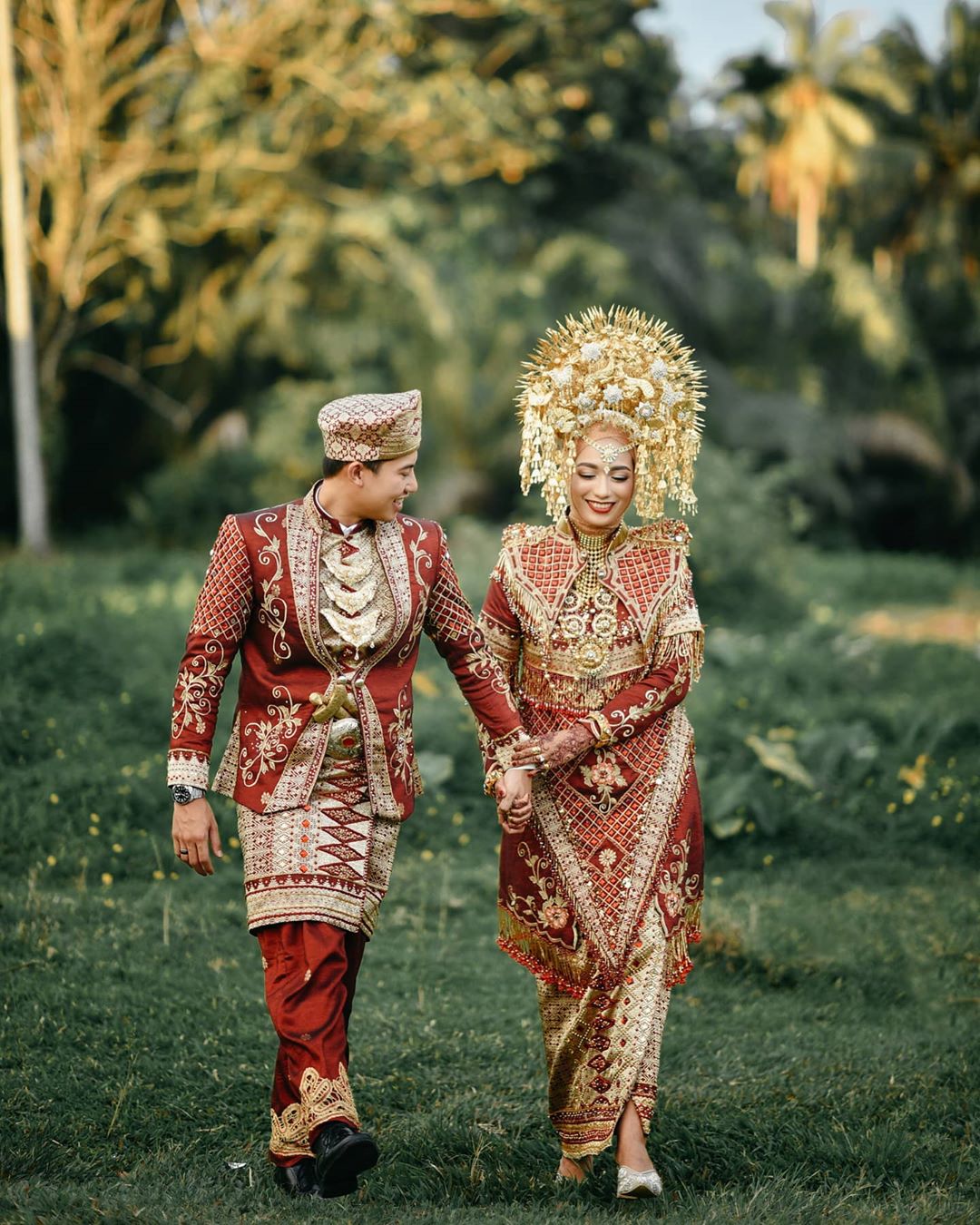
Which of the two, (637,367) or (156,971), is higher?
(637,367)

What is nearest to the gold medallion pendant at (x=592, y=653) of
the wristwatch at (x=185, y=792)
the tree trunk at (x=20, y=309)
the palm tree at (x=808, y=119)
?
the wristwatch at (x=185, y=792)

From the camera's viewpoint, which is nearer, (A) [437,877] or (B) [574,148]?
(A) [437,877]

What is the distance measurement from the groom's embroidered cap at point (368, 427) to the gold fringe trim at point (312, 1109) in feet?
4.95

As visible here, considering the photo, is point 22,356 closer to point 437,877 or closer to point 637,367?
point 437,877

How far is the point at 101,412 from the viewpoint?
19.8m

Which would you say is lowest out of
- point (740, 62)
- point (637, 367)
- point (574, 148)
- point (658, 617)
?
point (658, 617)

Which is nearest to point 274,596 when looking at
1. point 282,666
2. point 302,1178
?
point 282,666

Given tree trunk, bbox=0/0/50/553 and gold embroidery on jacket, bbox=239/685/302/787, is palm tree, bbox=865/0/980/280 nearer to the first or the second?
tree trunk, bbox=0/0/50/553

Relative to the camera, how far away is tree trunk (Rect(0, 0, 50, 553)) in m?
15.5

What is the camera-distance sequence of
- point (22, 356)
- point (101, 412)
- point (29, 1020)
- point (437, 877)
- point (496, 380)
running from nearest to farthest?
point (29, 1020) < point (437, 877) < point (22, 356) < point (496, 380) < point (101, 412)

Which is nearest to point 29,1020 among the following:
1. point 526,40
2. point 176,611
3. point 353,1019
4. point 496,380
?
point 353,1019

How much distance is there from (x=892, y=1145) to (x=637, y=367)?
226cm

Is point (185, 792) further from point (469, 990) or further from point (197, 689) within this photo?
point (469, 990)

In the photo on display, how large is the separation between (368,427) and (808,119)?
28949 mm
